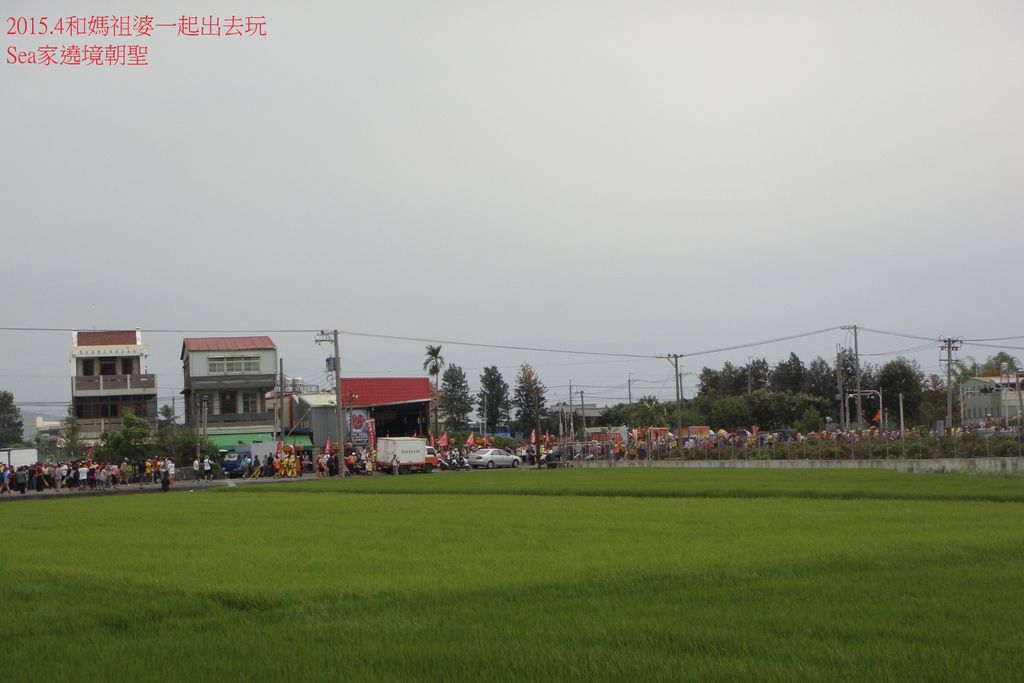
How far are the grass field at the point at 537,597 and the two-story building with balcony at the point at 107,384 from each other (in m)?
A: 58.0

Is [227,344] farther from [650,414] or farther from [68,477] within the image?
[650,414]

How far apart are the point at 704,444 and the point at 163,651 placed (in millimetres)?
55918

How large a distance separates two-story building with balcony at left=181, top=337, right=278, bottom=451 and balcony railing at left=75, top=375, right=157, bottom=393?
338 cm

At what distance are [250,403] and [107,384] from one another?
420 inches

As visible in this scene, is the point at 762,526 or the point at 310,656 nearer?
the point at 310,656

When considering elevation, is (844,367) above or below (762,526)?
above

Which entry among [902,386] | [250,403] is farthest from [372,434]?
→ [902,386]

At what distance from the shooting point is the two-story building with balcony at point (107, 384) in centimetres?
7994

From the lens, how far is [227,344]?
86.2 metres

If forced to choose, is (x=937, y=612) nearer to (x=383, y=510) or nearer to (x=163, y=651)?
(x=163, y=651)

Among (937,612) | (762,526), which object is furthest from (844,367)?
(937,612)

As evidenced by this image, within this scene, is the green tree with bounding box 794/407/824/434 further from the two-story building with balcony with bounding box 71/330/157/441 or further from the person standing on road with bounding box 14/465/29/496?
the person standing on road with bounding box 14/465/29/496

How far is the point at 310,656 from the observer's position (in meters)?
9.77

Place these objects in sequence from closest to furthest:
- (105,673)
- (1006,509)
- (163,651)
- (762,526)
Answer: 1. (105,673)
2. (163,651)
3. (762,526)
4. (1006,509)
